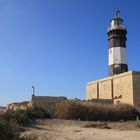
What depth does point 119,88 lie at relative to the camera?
110ft

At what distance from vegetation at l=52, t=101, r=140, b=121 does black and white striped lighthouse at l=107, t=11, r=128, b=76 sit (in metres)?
9.34

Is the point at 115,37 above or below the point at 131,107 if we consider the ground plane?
above

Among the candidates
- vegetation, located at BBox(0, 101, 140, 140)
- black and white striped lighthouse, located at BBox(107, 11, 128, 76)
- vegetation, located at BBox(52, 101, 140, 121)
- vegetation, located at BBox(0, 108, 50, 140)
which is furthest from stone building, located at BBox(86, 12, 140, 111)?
vegetation, located at BBox(0, 108, 50, 140)

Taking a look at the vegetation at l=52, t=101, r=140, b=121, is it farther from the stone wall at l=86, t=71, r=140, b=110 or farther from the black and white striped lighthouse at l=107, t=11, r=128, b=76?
the black and white striped lighthouse at l=107, t=11, r=128, b=76

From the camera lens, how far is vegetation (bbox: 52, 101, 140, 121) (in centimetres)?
2641

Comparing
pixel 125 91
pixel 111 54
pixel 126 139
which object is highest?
pixel 111 54

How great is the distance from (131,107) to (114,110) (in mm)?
2122

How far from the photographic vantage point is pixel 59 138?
1593 cm

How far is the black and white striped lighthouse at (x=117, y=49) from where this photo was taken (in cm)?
3734

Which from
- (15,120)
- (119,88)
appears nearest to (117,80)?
(119,88)

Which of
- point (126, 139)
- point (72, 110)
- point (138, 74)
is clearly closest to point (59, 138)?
point (126, 139)

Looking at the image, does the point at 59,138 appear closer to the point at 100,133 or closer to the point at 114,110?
the point at 100,133

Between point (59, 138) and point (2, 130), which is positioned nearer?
point (2, 130)

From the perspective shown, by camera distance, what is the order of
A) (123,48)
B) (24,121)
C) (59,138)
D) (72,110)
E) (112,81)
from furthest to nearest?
(123,48) < (112,81) < (72,110) < (24,121) < (59,138)
